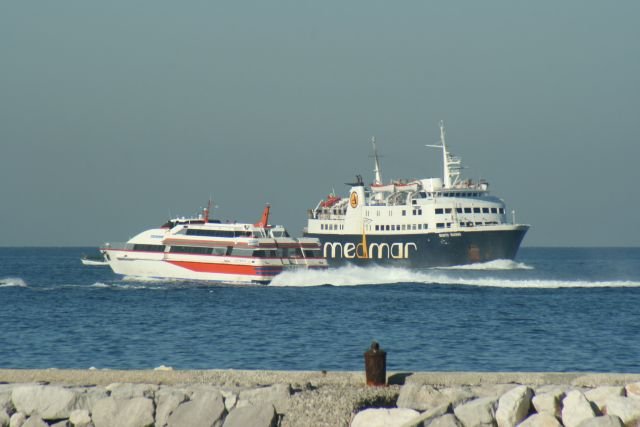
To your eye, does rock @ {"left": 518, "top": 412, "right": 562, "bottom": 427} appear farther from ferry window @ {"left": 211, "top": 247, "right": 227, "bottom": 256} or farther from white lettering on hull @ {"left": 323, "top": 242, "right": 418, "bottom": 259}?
white lettering on hull @ {"left": 323, "top": 242, "right": 418, "bottom": 259}

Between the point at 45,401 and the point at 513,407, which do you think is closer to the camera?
the point at 513,407

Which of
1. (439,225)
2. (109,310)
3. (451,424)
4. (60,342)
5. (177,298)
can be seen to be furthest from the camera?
(439,225)

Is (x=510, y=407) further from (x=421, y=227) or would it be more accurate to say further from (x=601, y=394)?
(x=421, y=227)

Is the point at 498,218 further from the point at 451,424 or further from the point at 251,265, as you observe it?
the point at 451,424

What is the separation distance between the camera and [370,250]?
87188 millimetres

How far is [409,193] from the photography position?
288ft

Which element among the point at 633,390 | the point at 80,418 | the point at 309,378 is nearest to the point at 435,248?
the point at 309,378

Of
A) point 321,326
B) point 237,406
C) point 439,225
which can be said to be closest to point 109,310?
point 321,326

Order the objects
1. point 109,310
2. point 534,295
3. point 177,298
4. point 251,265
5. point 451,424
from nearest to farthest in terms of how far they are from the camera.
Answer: point 451,424, point 109,310, point 177,298, point 534,295, point 251,265

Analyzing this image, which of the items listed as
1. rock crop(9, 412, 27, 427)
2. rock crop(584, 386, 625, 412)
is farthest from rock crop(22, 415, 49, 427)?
rock crop(584, 386, 625, 412)

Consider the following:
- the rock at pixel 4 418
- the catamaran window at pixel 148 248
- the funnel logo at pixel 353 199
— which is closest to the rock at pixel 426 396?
the rock at pixel 4 418

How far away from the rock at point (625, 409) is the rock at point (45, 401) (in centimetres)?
614

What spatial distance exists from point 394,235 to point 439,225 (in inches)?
166

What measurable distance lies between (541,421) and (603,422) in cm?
68
